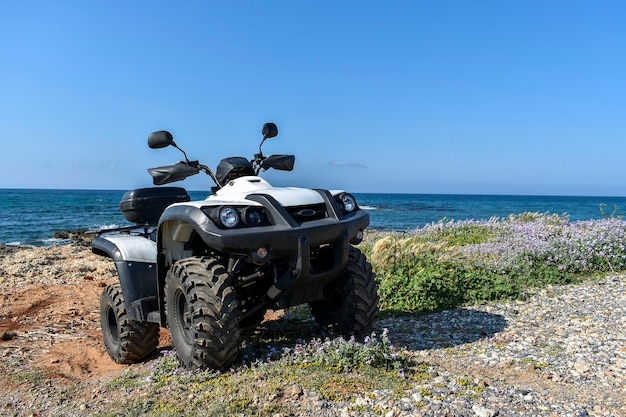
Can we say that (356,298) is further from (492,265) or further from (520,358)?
(492,265)

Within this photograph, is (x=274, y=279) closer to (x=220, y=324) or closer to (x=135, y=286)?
(x=220, y=324)

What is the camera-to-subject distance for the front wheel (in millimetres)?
5043

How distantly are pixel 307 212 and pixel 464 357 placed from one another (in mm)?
1916

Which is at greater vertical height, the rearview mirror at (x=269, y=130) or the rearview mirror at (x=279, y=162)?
the rearview mirror at (x=269, y=130)

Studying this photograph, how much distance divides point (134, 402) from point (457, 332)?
3.34 meters

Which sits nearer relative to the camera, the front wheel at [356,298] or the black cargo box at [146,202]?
the front wheel at [356,298]

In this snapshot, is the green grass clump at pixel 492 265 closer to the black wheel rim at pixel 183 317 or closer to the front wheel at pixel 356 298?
the front wheel at pixel 356 298

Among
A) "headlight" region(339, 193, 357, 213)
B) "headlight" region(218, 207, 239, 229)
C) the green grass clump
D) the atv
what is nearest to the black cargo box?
the atv

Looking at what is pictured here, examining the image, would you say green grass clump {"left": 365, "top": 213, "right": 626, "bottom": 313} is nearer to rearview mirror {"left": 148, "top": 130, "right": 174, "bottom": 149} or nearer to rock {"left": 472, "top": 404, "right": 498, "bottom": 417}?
rock {"left": 472, "top": 404, "right": 498, "bottom": 417}

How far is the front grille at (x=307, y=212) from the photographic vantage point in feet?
15.1

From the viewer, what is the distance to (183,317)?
4766mm

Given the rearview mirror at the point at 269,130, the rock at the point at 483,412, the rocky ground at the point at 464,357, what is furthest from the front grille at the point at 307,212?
the rock at the point at 483,412

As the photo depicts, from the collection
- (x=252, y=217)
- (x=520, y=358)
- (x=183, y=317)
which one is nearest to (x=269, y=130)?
(x=252, y=217)

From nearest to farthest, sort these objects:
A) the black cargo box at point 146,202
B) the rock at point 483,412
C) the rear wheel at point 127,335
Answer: the rock at point 483,412 → the rear wheel at point 127,335 → the black cargo box at point 146,202
